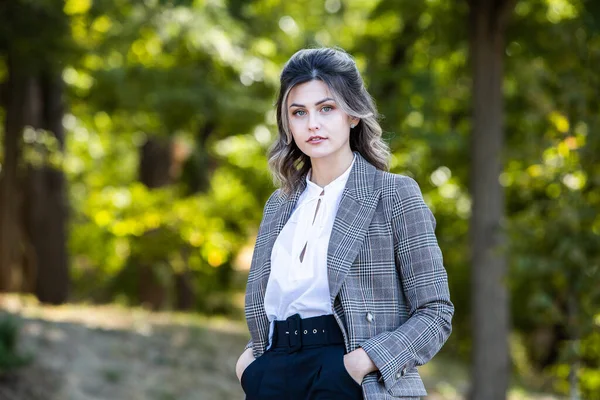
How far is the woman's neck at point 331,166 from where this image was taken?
2.86m

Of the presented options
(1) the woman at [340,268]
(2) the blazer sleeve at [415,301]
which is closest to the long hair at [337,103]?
(1) the woman at [340,268]

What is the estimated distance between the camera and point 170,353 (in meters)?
10.2

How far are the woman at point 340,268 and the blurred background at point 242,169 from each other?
4171 mm

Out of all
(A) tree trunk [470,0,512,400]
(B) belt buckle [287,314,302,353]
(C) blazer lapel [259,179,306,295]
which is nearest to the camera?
(B) belt buckle [287,314,302,353]

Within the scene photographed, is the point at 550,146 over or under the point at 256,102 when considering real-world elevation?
under

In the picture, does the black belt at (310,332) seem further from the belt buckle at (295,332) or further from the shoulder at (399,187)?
the shoulder at (399,187)

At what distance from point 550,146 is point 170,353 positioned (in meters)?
5.25

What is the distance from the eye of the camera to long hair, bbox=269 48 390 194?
2.79m

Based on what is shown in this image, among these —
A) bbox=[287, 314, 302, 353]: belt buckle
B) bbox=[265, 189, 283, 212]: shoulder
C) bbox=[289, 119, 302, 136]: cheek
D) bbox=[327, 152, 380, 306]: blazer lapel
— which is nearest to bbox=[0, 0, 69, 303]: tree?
bbox=[265, 189, 283, 212]: shoulder

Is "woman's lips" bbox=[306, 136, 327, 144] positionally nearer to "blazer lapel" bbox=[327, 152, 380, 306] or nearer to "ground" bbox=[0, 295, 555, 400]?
"blazer lapel" bbox=[327, 152, 380, 306]

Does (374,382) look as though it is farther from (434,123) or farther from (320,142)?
(434,123)

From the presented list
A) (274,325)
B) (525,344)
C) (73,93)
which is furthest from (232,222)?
(274,325)

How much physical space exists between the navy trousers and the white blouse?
0.11 meters

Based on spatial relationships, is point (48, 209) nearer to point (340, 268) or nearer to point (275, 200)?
point (275, 200)
